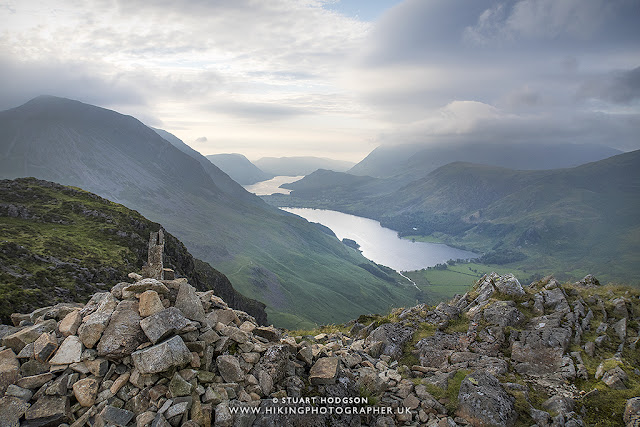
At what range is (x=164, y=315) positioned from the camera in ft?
42.8

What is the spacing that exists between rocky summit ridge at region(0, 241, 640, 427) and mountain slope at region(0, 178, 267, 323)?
18470 millimetres

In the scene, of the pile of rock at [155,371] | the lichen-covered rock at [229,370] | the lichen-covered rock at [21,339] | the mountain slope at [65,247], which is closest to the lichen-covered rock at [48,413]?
the pile of rock at [155,371]

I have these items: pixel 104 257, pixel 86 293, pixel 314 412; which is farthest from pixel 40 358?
pixel 104 257

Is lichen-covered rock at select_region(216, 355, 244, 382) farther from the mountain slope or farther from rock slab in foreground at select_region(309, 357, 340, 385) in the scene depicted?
the mountain slope

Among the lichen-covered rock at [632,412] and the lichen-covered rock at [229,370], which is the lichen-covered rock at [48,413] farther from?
the lichen-covered rock at [632,412]

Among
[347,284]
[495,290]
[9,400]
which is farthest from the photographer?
[347,284]

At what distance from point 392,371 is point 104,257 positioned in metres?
45.6

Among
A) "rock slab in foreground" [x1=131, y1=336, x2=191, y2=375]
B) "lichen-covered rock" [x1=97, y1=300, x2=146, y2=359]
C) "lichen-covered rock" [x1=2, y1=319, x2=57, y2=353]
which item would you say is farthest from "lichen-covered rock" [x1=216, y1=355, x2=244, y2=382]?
"lichen-covered rock" [x1=2, y1=319, x2=57, y2=353]

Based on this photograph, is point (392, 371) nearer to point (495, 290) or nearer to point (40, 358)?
point (495, 290)

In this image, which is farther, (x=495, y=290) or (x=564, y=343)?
(x=495, y=290)

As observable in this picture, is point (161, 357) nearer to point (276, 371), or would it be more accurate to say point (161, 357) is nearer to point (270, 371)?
point (270, 371)

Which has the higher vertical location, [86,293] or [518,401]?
[518,401]

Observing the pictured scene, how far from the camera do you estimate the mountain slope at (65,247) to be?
33781 millimetres

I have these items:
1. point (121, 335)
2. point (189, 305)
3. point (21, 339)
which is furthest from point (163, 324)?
point (21, 339)
